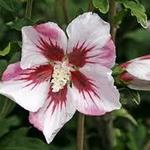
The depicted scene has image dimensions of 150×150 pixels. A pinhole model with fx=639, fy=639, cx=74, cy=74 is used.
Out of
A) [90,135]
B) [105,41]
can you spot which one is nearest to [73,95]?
[105,41]

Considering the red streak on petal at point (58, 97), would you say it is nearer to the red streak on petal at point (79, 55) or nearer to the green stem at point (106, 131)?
the red streak on petal at point (79, 55)

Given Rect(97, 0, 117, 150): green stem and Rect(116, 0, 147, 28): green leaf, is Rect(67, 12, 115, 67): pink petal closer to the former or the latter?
Rect(116, 0, 147, 28): green leaf

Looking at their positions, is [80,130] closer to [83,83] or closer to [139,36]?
[83,83]

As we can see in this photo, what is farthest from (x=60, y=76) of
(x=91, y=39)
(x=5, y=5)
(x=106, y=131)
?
(x=106, y=131)

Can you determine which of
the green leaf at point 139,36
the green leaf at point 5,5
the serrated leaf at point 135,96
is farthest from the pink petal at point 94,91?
the green leaf at point 139,36

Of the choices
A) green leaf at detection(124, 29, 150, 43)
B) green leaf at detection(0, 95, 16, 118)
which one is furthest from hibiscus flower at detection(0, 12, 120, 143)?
green leaf at detection(124, 29, 150, 43)

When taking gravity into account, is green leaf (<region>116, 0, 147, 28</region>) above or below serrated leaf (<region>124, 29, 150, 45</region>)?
above

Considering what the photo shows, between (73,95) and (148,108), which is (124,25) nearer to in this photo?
(148,108)
